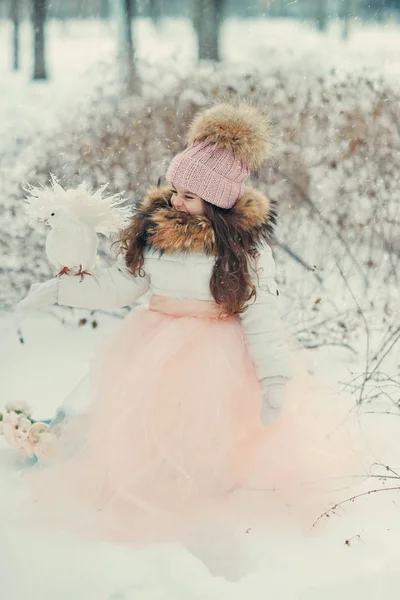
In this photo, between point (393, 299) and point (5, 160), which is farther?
point (5, 160)

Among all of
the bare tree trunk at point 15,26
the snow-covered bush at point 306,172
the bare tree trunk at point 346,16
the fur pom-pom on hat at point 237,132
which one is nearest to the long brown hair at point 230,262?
the fur pom-pom on hat at point 237,132

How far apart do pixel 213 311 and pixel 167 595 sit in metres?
0.97

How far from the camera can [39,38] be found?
508 inches

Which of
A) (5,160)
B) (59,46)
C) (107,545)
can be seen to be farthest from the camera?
(59,46)

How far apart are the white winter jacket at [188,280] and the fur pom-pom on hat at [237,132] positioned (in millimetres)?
181

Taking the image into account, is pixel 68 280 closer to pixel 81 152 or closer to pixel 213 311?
pixel 213 311

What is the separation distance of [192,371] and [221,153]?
0.77 metres

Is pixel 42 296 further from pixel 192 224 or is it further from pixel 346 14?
pixel 346 14

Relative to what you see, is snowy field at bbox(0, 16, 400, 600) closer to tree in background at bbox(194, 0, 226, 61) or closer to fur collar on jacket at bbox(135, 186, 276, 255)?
fur collar on jacket at bbox(135, 186, 276, 255)

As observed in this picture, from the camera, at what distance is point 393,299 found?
15.4 feet

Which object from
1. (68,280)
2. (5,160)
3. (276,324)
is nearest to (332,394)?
(276,324)

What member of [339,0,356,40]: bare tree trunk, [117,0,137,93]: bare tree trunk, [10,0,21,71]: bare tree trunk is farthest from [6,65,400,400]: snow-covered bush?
[339,0,356,40]: bare tree trunk

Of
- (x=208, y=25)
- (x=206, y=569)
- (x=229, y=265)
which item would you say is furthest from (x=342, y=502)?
(x=208, y=25)

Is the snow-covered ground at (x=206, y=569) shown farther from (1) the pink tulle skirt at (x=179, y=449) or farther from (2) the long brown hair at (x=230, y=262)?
(2) the long brown hair at (x=230, y=262)
